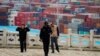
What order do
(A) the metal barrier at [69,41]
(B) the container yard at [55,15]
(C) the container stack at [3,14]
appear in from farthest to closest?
(C) the container stack at [3,14], (B) the container yard at [55,15], (A) the metal barrier at [69,41]

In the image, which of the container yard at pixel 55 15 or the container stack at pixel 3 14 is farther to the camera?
the container stack at pixel 3 14

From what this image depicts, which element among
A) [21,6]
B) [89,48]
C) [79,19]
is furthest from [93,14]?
[21,6]

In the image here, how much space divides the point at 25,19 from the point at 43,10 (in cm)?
134

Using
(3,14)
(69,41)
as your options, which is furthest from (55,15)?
(3,14)

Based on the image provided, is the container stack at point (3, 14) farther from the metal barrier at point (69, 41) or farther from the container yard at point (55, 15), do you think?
the metal barrier at point (69, 41)

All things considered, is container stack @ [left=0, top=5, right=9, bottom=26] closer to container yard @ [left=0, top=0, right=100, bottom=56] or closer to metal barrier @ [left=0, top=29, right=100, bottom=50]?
container yard @ [left=0, top=0, right=100, bottom=56]

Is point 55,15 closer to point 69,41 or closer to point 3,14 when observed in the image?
point 69,41

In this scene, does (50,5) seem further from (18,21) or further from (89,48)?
(89,48)

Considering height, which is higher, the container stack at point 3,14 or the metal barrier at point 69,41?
the container stack at point 3,14

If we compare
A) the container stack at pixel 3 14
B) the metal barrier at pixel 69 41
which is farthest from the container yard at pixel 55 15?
the metal barrier at pixel 69 41

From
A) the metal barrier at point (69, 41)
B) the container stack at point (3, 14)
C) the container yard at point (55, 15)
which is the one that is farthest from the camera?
the container stack at point (3, 14)

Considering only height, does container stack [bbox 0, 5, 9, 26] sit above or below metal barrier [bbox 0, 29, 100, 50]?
above

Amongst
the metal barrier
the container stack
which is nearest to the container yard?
the container stack

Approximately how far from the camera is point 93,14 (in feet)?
90.6
